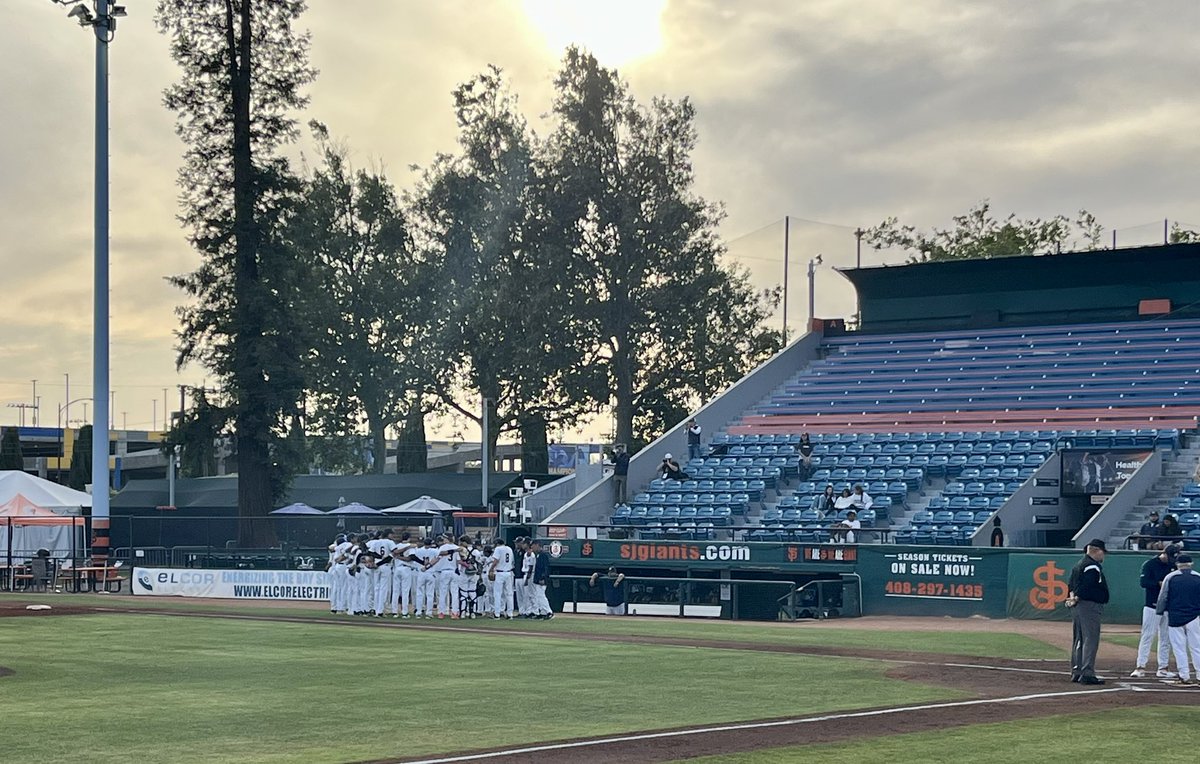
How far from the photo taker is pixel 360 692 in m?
19.4

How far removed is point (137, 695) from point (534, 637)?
35.2ft

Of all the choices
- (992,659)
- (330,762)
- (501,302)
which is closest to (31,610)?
(992,659)

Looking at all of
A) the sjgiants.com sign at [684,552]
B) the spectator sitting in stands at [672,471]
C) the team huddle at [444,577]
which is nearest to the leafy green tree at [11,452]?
the spectator sitting in stands at [672,471]

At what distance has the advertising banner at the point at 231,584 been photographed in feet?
138

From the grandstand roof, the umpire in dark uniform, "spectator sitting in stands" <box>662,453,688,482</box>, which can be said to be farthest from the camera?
the grandstand roof

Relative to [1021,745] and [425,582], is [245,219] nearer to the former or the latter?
[425,582]

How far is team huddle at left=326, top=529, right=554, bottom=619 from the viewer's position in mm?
34188

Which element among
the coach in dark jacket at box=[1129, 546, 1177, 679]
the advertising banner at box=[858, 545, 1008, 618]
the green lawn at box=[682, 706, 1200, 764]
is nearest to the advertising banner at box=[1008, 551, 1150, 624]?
the advertising banner at box=[858, 545, 1008, 618]

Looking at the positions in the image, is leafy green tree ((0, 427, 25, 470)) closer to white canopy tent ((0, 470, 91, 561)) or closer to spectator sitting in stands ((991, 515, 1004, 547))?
white canopy tent ((0, 470, 91, 561))

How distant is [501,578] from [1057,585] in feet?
39.9

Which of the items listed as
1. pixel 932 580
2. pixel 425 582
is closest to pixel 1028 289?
pixel 932 580

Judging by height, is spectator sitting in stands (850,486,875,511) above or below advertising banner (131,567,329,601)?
above

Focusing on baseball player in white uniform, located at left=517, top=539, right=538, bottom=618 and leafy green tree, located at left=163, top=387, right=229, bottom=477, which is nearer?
baseball player in white uniform, located at left=517, top=539, right=538, bottom=618

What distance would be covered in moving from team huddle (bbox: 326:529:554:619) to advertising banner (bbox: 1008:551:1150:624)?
10.4 meters
